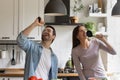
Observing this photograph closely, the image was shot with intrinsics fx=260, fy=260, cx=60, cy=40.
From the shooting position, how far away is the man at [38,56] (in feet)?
8.79

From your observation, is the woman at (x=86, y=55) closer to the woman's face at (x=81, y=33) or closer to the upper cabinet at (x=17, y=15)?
the woman's face at (x=81, y=33)

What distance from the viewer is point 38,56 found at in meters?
2.77

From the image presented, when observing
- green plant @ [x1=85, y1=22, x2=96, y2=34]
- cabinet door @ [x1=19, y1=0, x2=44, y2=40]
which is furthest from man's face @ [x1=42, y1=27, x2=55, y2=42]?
green plant @ [x1=85, y1=22, x2=96, y2=34]

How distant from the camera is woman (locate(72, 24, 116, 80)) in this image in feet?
9.46

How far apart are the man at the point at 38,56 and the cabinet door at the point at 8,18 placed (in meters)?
2.00

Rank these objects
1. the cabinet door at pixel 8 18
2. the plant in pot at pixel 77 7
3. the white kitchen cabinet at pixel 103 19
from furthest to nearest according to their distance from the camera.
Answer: the plant in pot at pixel 77 7 → the white kitchen cabinet at pixel 103 19 → the cabinet door at pixel 8 18

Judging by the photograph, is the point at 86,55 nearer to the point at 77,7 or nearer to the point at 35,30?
the point at 35,30

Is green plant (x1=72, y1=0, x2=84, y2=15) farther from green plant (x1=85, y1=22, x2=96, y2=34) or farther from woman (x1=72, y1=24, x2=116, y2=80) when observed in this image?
woman (x1=72, y1=24, x2=116, y2=80)

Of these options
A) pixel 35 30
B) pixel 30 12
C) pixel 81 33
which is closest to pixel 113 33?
pixel 35 30

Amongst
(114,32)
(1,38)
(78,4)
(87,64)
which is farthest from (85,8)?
(87,64)

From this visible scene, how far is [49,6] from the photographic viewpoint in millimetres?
3043

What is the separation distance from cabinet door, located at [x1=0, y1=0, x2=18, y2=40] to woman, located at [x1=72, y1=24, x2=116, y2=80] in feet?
6.77

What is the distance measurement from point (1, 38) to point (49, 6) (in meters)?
1.95

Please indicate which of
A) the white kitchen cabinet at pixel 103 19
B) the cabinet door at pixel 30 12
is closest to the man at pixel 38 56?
the cabinet door at pixel 30 12
